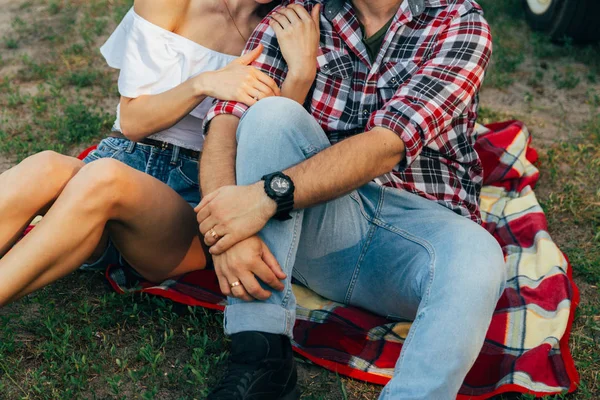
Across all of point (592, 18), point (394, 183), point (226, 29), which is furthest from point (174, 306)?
point (592, 18)

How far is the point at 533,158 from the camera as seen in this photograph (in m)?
4.06

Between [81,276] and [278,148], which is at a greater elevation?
[278,148]

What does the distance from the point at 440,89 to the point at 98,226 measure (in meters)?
1.42

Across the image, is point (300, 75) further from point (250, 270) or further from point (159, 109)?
point (250, 270)

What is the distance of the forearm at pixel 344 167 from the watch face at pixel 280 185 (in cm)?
4

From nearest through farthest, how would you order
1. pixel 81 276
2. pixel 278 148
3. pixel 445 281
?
pixel 445 281, pixel 278 148, pixel 81 276

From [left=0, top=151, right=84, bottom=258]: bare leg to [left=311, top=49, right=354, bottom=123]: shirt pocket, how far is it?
1.12 meters

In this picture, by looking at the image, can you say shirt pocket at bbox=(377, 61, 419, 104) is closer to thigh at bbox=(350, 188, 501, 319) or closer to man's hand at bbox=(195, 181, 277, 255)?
thigh at bbox=(350, 188, 501, 319)

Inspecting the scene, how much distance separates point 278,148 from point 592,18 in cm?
383

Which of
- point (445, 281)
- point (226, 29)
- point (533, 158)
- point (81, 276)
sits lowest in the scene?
point (81, 276)

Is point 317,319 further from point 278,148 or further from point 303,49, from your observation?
Result: point 303,49

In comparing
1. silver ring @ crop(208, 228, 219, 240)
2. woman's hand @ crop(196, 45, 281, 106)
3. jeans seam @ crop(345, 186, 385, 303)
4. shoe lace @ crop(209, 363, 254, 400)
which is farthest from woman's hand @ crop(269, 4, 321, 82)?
shoe lace @ crop(209, 363, 254, 400)

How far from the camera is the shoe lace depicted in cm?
225

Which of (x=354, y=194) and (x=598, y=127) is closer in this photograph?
(x=354, y=194)
